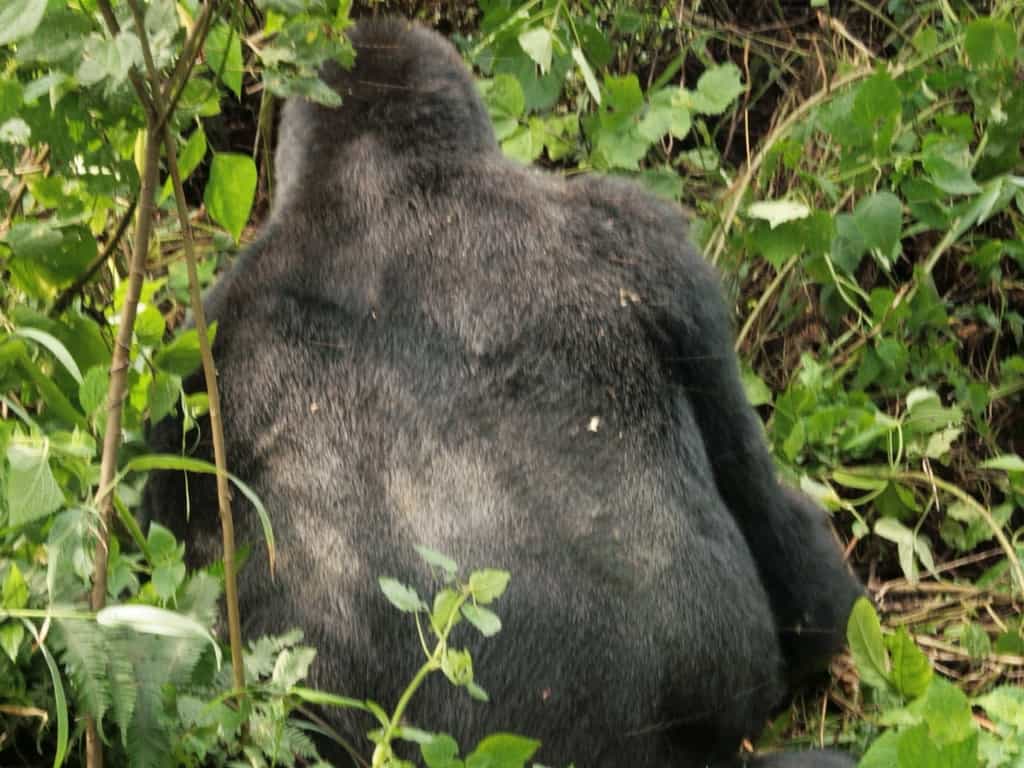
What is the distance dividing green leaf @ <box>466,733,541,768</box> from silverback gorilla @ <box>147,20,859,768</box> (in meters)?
0.31

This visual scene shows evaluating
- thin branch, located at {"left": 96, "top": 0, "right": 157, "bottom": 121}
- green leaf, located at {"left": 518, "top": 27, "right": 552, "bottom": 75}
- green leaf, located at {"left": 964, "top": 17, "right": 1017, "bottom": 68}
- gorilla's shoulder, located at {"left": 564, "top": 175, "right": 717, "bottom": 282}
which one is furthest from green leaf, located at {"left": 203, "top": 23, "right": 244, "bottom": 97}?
green leaf, located at {"left": 964, "top": 17, "right": 1017, "bottom": 68}

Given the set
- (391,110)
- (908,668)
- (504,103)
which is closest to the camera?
(908,668)

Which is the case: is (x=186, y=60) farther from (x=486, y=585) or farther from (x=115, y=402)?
(x=486, y=585)

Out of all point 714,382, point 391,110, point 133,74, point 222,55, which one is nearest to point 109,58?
point 133,74

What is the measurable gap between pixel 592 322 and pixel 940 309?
1.22 meters

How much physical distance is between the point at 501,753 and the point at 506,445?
487mm

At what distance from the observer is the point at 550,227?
1.74m

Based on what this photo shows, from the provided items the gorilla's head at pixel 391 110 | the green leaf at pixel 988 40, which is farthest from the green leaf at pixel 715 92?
Result: the gorilla's head at pixel 391 110

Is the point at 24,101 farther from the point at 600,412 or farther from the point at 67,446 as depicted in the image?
the point at 600,412

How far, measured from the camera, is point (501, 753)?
3.98 feet

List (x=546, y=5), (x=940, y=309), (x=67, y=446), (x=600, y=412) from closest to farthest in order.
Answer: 1. (x=67, y=446)
2. (x=600, y=412)
3. (x=546, y=5)
4. (x=940, y=309)

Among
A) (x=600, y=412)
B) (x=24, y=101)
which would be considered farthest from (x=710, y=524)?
(x=24, y=101)

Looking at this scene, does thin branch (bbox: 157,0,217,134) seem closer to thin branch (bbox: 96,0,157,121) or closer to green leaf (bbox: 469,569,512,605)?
thin branch (bbox: 96,0,157,121)

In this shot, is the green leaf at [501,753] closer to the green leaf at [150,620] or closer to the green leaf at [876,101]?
the green leaf at [150,620]
